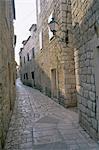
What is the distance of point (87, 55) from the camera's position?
477 centimetres

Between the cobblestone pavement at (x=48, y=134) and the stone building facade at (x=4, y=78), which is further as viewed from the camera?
the stone building facade at (x=4, y=78)

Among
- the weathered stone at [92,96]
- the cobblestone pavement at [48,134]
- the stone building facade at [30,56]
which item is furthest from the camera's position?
the stone building facade at [30,56]

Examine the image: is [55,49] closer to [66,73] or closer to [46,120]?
[66,73]

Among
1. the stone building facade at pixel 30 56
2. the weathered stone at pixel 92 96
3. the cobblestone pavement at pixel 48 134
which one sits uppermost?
the stone building facade at pixel 30 56

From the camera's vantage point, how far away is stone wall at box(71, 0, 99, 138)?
14.2 ft

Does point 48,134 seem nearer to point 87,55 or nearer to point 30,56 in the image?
point 87,55

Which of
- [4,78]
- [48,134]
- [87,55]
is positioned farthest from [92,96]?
[4,78]

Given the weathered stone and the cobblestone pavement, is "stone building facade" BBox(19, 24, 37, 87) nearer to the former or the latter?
the cobblestone pavement

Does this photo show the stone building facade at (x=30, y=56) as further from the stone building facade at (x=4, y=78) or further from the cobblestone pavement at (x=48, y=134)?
the cobblestone pavement at (x=48, y=134)

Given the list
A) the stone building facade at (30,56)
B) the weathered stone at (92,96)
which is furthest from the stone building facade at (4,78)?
the stone building facade at (30,56)

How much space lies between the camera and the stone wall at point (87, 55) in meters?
4.32

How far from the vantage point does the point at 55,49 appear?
33.3ft

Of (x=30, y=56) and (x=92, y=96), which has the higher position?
(x=30, y=56)

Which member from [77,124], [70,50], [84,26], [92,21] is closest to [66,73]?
[70,50]
